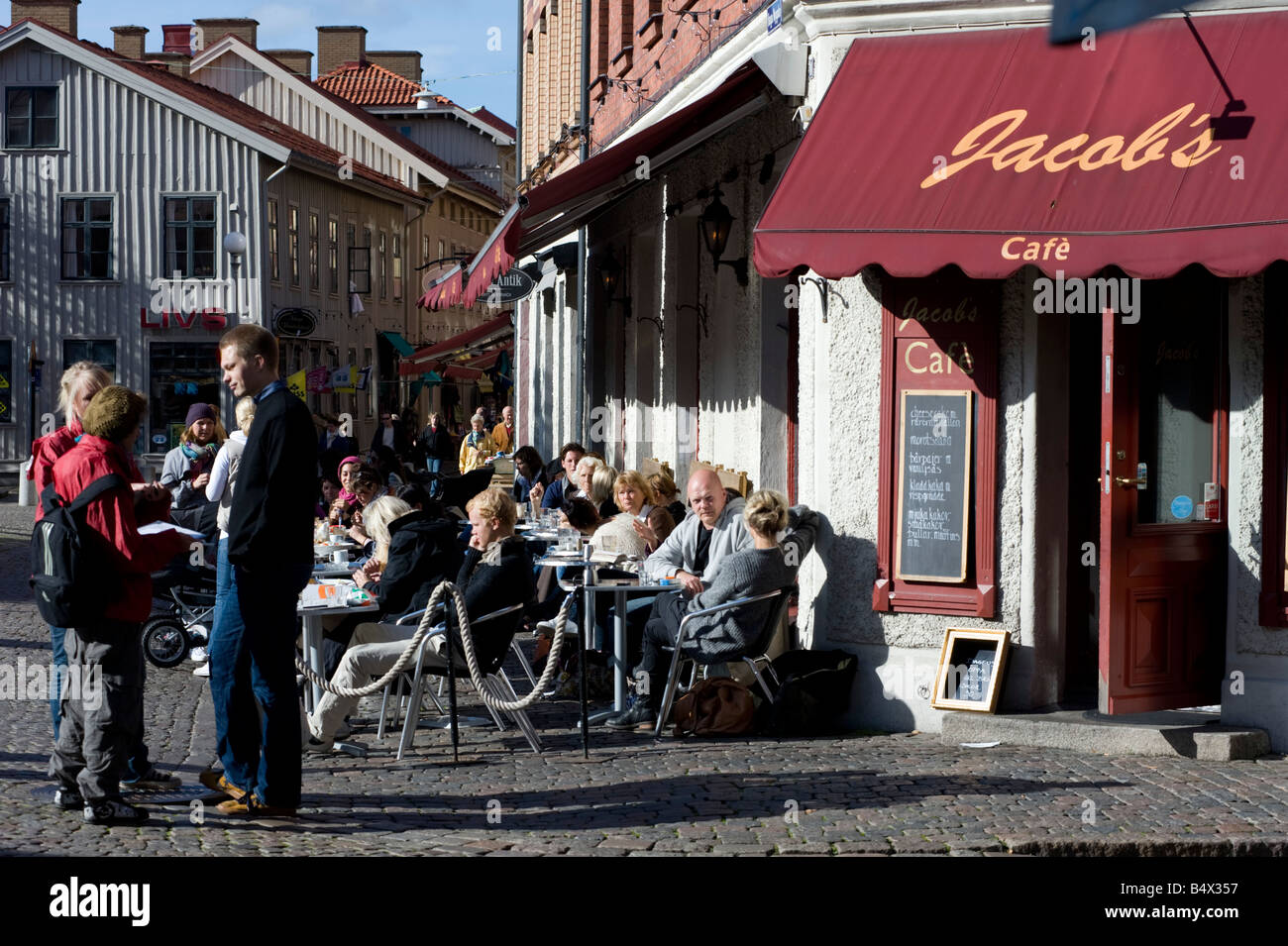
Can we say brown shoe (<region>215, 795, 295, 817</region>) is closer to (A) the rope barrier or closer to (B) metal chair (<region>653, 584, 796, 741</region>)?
(A) the rope barrier

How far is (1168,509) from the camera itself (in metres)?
8.96

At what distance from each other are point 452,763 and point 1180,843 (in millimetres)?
3418

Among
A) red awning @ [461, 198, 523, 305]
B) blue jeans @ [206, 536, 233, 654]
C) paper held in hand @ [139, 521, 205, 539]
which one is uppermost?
red awning @ [461, 198, 523, 305]

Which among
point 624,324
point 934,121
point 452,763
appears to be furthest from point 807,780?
point 624,324

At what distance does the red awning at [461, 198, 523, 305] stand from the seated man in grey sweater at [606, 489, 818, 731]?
2.52 m

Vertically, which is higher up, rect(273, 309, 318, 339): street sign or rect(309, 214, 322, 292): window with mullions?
rect(309, 214, 322, 292): window with mullions

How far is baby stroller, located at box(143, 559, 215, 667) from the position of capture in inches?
456

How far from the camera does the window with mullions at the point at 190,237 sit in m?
36.7

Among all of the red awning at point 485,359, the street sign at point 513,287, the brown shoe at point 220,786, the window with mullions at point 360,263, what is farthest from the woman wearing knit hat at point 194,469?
the red awning at point 485,359

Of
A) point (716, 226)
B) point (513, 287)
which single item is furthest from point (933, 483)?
point (513, 287)

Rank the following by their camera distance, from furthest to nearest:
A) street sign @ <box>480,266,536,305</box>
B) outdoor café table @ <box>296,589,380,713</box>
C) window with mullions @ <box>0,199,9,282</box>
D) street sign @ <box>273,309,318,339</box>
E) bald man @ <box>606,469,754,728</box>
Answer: street sign @ <box>273,309,318,339</box>
window with mullions @ <box>0,199,9,282</box>
street sign @ <box>480,266,536,305</box>
bald man @ <box>606,469,754,728</box>
outdoor café table @ <box>296,589,380,713</box>

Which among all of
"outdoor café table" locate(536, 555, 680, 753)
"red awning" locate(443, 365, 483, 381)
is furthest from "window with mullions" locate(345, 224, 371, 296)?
"outdoor café table" locate(536, 555, 680, 753)

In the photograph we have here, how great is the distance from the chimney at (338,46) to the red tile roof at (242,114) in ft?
42.2
